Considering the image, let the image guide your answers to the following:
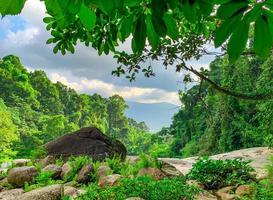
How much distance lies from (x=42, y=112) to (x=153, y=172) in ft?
168

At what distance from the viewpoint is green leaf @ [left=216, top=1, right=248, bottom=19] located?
3.05 feet

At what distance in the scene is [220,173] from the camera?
10906mm

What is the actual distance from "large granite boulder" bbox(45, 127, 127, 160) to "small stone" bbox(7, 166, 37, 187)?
129 inches

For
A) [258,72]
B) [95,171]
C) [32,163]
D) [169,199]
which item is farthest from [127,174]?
[258,72]

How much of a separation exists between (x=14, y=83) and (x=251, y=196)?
1902 inches

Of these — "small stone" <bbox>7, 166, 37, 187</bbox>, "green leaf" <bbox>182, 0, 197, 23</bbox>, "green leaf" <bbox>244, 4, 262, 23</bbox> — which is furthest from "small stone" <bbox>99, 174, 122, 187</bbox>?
"green leaf" <bbox>244, 4, 262, 23</bbox>

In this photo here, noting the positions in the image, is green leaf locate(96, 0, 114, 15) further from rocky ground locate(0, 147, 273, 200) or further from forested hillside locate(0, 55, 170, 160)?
forested hillside locate(0, 55, 170, 160)

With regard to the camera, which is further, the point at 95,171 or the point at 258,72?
the point at 258,72

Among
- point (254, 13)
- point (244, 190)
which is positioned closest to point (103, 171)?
point (244, 190)

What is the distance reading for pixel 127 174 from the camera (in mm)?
11188

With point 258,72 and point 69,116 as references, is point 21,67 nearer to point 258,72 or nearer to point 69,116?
point 69,116

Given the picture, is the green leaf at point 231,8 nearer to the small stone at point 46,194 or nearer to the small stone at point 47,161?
the small stone at point 46,194

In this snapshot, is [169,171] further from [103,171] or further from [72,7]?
[72,7]

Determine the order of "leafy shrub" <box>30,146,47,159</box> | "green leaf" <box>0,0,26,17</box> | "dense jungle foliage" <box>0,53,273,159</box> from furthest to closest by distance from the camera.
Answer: "dense jungle foliage" <box>0,53,273,159</box>
"leafy shrub" <box>30,146,47,159</box>
"green leaf" <box>0,0,26,17</box>
